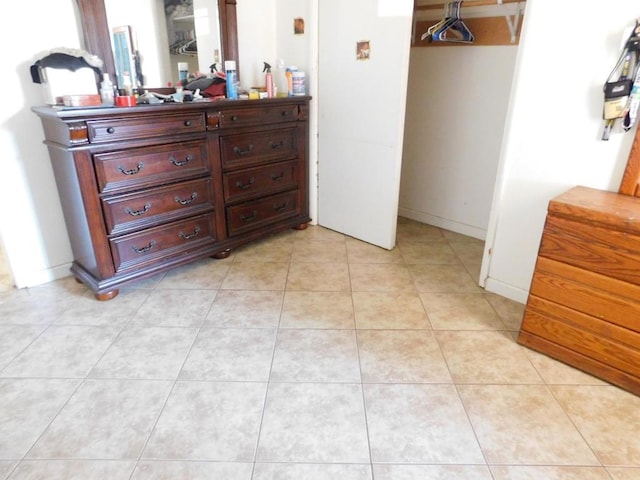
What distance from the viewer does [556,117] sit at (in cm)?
188

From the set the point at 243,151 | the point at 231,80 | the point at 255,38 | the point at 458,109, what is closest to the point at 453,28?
the point at 458,109

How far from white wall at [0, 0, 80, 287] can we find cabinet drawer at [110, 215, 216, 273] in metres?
0.50

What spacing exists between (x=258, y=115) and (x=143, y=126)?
747 mm

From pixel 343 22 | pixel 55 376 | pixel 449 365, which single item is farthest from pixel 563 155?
pixel 55 376

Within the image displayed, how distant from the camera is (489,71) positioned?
2.74m

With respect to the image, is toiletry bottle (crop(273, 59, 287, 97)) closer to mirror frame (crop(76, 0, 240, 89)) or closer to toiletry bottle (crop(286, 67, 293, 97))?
toiletry bottle (crop(286, 67, 293, 97))

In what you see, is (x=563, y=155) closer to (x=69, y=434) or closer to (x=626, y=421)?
(x=626, y=421)

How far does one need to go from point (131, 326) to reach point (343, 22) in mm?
2218

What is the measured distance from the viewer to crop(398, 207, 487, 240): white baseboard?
311cm

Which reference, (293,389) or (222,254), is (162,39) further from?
(293,389)


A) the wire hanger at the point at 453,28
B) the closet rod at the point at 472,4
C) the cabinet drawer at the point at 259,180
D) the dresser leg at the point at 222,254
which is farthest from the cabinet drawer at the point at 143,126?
the closet rod at the point at 472,4

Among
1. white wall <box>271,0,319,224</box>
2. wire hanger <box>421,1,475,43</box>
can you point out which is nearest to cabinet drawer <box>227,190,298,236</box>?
Answer: white wall <box>271,0,319,224</box>

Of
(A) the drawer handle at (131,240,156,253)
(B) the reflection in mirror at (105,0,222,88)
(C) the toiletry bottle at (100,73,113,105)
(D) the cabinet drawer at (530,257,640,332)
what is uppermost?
(B) the reflection in mirror at (105,0,222,88)

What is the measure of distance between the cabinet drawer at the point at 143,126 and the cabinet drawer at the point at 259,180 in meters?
0.38
